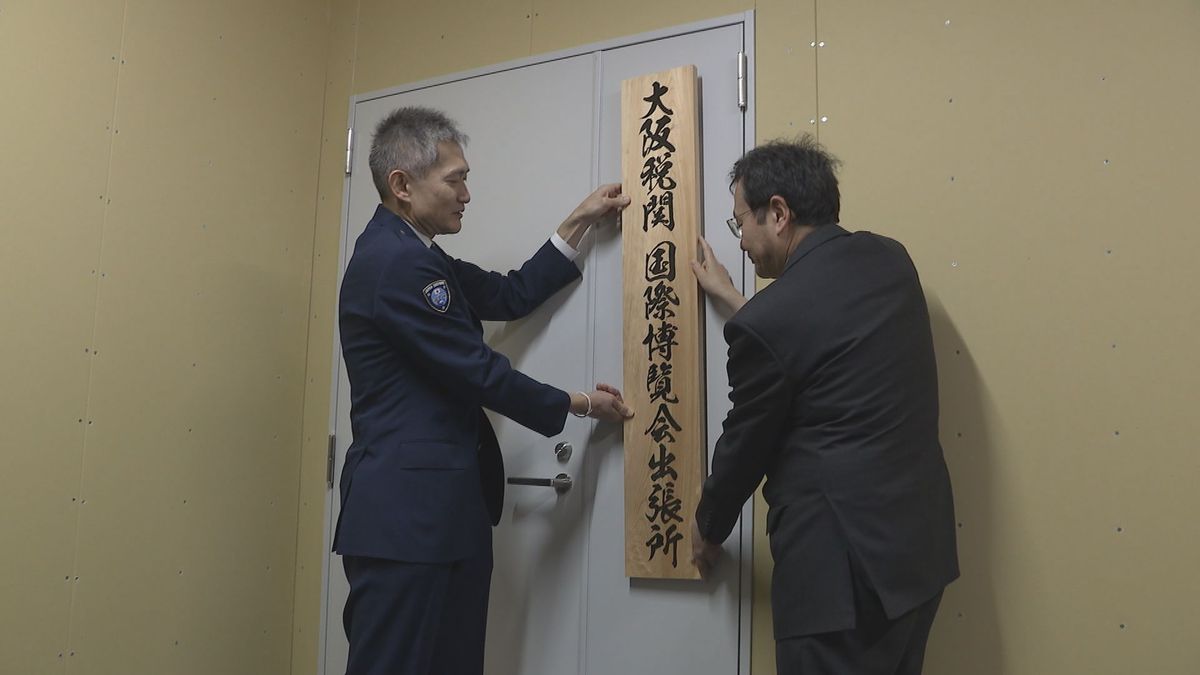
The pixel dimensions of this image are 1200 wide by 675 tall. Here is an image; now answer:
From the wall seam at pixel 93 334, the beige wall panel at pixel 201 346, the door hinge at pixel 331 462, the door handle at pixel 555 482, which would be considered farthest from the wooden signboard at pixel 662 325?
the wall seam at pixel 93 334

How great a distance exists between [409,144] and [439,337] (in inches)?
19.0

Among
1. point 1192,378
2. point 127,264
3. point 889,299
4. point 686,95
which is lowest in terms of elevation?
point 1192,378

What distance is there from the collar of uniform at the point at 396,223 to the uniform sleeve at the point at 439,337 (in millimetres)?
115

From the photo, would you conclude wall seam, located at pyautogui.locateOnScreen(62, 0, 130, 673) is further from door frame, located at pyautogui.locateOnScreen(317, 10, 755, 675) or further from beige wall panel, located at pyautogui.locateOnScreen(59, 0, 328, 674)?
door frame, located at pyautogui.locateOnScreen(317, 10, 755, 675)

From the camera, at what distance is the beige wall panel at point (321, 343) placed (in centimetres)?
243

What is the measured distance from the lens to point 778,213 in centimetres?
160

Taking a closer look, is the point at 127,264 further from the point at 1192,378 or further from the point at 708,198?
the point at 1192,378

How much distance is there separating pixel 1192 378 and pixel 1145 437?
13 centimetres

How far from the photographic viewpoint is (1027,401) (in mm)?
1637

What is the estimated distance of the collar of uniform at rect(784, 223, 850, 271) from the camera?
58.7 inches

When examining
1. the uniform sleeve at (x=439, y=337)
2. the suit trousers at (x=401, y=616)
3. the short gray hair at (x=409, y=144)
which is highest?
the short gray hair at (x=409, y=144)

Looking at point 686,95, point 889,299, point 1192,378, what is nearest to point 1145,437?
point 1192,378

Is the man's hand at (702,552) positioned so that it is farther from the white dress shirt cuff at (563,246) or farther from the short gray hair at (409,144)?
the short gray hair at (409,144)

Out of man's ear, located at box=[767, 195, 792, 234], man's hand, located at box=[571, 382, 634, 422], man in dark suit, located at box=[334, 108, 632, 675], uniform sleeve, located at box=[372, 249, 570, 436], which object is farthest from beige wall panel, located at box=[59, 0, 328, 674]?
man's ear, located at box=[767, 195, 792, 234]
